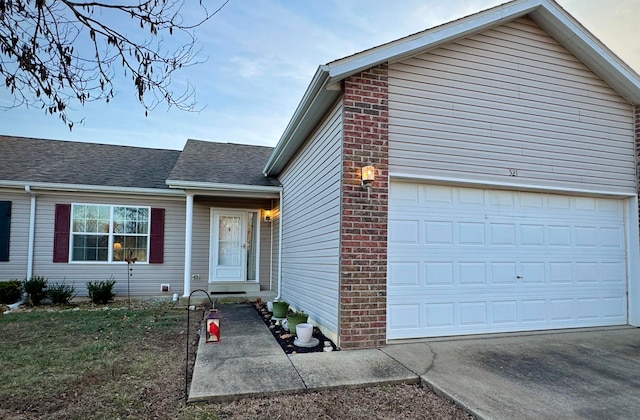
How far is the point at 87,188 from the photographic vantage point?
9109mm

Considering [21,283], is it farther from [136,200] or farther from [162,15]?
[162,15]

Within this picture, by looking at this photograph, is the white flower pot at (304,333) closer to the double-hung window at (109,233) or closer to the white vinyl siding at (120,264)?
the white vinyl siding at (120,264)

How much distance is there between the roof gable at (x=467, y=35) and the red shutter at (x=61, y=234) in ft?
20.4

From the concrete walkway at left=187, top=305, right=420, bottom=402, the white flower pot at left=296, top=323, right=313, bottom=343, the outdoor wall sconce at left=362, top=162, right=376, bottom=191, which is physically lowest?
the concrete walkway at left=187, top=305, right=420, bottom=402

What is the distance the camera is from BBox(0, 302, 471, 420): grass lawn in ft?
10.4

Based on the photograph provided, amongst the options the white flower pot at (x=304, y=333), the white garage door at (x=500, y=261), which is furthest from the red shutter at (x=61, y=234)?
the white garage door at (x=500, y=261)

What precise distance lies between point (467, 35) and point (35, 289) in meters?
9.76

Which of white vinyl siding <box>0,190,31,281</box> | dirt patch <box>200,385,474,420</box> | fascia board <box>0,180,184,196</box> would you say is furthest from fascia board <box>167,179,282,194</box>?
dirt patch <box>200,385,474,420</box>

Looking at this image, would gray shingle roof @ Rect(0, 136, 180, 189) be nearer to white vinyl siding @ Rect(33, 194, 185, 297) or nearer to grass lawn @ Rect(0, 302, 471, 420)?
white vinyl siding @ Rect(33, 194, 185, 297)

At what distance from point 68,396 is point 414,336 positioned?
12.9 ft

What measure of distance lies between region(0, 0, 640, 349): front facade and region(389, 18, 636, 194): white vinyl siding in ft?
0.07

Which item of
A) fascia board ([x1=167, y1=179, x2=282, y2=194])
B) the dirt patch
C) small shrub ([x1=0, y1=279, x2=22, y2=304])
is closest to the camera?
the dirt patch

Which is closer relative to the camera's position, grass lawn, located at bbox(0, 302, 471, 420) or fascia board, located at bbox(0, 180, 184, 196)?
grass lawn, located at bbox(0, 302, 471, 420)

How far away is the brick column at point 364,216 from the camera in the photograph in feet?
15.7
